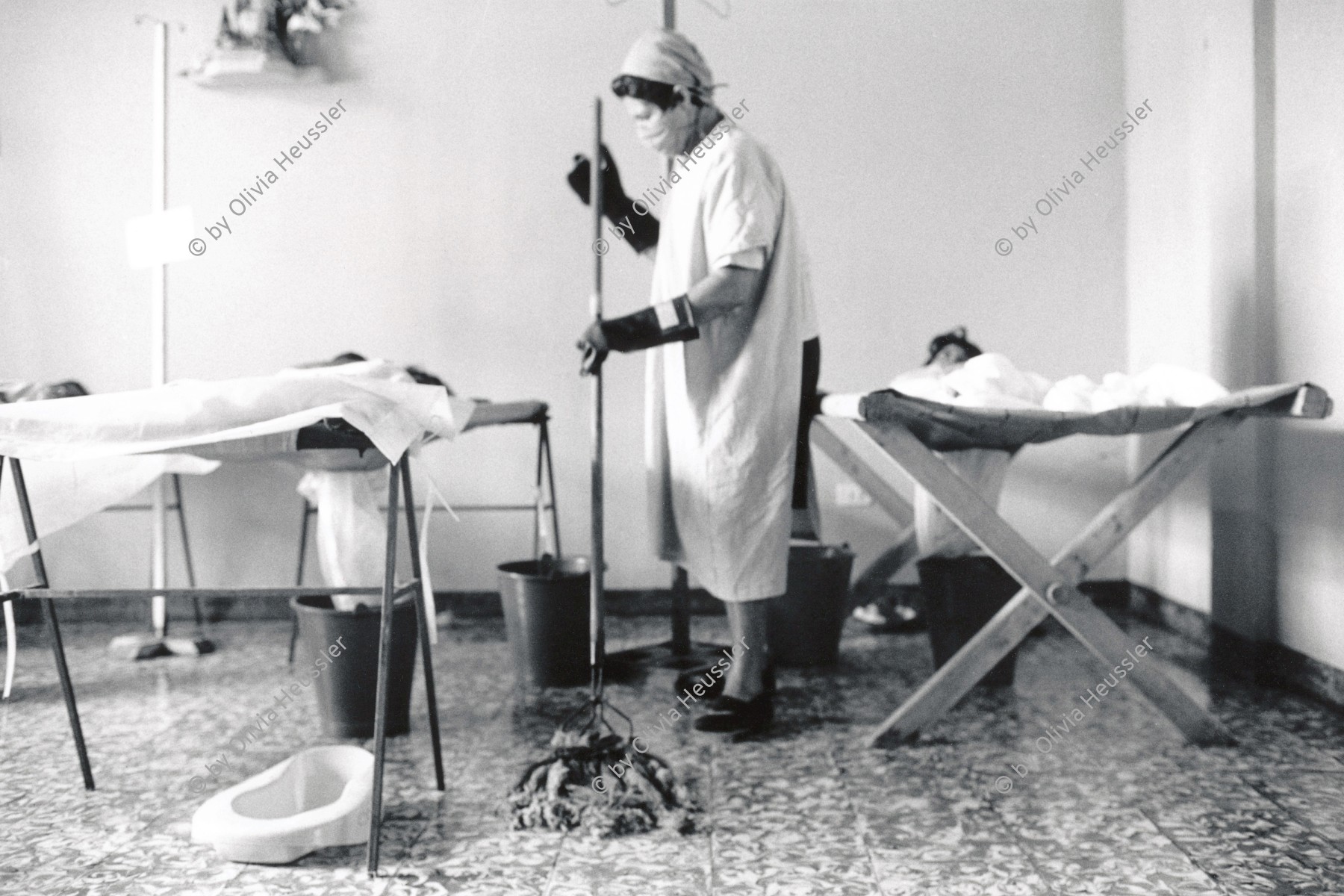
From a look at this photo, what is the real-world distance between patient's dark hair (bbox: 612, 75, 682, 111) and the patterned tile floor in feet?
4.26

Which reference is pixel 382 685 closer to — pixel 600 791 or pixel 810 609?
pixel 600 791

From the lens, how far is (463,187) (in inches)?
135

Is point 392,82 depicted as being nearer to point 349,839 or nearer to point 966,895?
point 349,839

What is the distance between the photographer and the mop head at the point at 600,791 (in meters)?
1.69

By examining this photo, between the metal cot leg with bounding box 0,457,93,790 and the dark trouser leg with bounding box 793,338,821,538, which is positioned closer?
the metal cot leg with bounding box 0,457,93,790

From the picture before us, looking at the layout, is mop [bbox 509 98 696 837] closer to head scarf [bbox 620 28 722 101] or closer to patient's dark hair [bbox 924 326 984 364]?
head scarf [bbox 620 28 722 101]

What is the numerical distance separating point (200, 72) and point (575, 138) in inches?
46.4

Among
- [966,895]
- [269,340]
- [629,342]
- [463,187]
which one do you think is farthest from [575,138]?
[966,895]

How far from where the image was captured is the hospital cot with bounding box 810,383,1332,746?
6.42 ft

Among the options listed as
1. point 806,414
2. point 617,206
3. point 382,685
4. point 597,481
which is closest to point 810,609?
point 806,414

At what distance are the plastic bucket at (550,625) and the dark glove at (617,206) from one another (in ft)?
2.74

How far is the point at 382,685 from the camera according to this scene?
5.31 feet

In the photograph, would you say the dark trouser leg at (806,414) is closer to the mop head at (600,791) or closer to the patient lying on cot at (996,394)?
the patient lying on cot at (996,394)

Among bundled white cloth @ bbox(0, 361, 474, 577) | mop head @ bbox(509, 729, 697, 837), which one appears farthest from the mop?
bundled white cloth @ bbox(0, 361, 474, 577)
